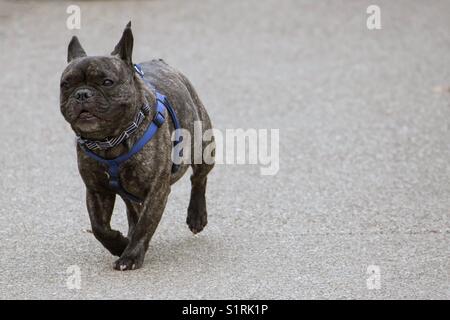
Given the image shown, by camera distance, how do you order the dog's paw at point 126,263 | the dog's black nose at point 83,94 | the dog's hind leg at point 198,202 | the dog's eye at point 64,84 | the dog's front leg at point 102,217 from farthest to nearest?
the dog's hind leg at point 198,202, the dog's front leg at point 102,217, the dog's paw at point 126,263, the dog's eye at point 64,84, the dog's black nose at point 83,94

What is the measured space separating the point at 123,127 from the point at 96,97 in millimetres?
305

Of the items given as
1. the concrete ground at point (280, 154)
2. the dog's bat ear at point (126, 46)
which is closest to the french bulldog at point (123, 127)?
the dog's bat ear at point (126, 46)

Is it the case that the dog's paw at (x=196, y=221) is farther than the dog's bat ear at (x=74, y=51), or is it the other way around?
the dog's paw at (x=196, y=221)

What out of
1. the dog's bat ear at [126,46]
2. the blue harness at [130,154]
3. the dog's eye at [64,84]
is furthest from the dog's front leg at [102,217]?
the dog's bat ear at [126,46]

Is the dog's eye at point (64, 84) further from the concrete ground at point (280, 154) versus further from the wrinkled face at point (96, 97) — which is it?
the concrete ground at point (280, 154)

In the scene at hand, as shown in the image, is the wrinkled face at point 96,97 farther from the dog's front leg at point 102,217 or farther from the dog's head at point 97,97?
the dog's front leg at point 102,217

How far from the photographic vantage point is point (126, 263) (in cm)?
679

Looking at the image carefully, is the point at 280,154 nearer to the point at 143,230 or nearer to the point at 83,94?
the point at 143,230

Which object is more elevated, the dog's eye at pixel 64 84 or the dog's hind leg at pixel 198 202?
the dog's eye at pixel 64 84

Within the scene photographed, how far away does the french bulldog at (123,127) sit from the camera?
6.41 metres

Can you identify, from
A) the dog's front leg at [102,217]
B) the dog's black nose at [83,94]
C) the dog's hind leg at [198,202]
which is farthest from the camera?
the dog's hind leg at [198,202]

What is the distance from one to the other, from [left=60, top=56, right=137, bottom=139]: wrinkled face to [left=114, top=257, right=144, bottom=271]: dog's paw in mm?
844

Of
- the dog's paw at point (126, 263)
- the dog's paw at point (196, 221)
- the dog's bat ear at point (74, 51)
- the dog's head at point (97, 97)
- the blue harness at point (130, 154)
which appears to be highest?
the dog's bat ear at point (74, 51)

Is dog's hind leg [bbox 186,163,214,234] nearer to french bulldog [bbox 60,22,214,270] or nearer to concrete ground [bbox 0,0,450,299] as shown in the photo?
concrete ground [bbox 0,0,450,299]
